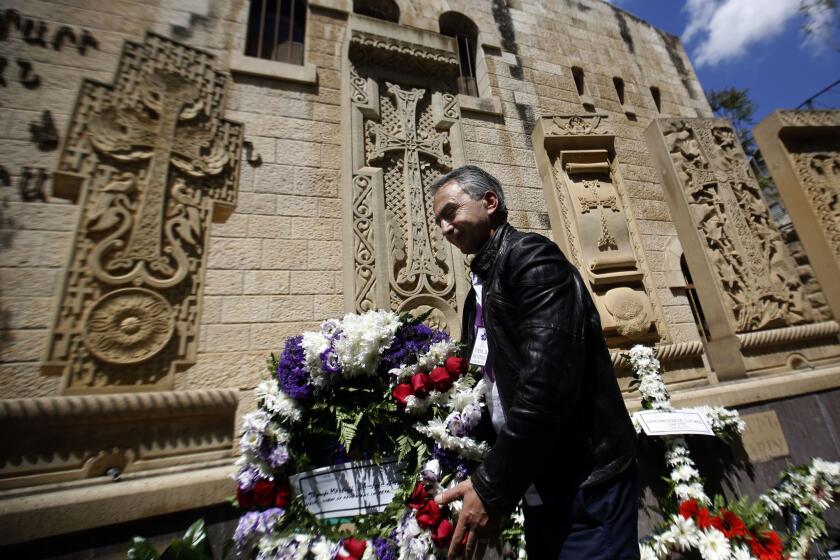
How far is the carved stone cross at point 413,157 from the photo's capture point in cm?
439

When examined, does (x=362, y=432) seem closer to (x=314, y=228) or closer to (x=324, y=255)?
(x=324, y=255)

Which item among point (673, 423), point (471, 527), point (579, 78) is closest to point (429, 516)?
point (471, 527)

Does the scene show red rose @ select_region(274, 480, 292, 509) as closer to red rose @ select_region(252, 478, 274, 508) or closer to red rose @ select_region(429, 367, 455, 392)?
red rose @ select_region(252, 478, 274, 508)

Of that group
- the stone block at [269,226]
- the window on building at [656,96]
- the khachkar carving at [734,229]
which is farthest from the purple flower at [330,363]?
the window on building at [656,96]

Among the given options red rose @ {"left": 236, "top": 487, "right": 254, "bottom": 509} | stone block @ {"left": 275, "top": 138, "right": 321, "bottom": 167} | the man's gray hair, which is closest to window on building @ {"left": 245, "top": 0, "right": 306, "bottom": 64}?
stone block @ {"left": 275, "top": 138, "right": 321, "bottom": 167}

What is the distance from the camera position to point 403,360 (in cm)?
203

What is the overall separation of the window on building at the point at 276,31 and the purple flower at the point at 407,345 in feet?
16.7

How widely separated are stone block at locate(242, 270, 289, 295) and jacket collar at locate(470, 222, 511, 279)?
2.68 meters

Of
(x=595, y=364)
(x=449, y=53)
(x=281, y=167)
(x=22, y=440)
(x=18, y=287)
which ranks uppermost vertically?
(x=449, y=53)

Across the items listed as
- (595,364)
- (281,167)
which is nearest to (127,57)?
(281,167)

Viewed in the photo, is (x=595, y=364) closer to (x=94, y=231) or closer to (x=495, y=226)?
(x=495, y=226)

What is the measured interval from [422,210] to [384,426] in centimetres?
317

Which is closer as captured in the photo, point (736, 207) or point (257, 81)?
point (257, 81)

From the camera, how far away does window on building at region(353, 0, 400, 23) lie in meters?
6.45
